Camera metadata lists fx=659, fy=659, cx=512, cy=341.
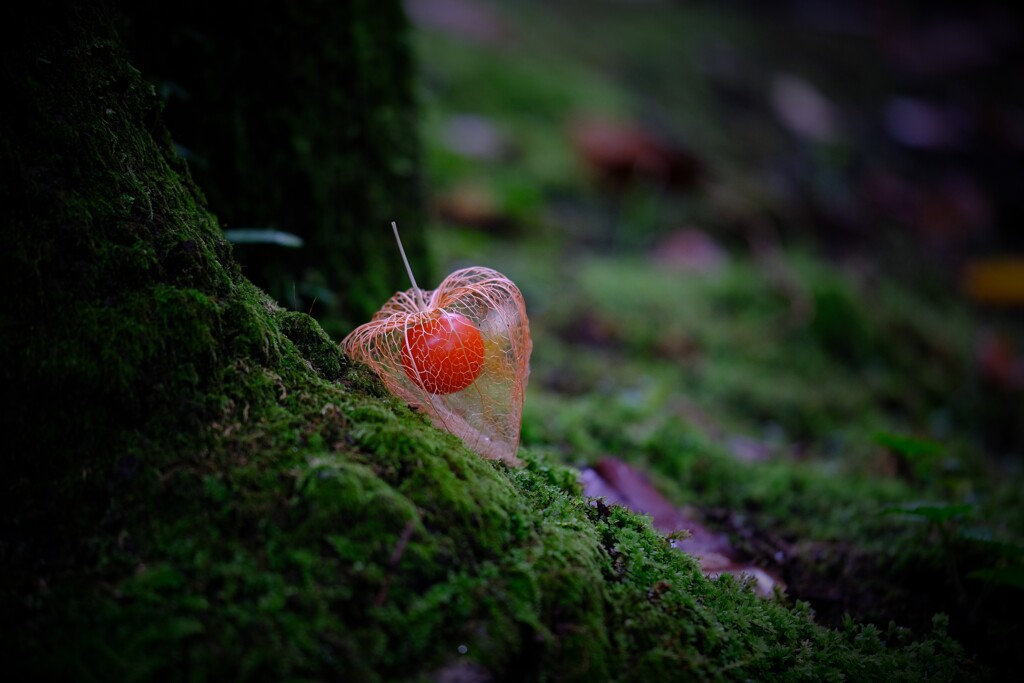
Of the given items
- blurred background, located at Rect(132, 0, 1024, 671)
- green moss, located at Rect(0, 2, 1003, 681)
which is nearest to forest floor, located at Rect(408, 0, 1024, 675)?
blurred background, located at Rect(132, 0, 1024, 671)

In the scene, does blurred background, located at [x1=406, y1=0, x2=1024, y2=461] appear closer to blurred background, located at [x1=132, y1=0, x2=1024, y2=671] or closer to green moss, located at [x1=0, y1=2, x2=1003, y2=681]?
blurred background, located at [x1=132, y1=0, x2=1024, y2=671]

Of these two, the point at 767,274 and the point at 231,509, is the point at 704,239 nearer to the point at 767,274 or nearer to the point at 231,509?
the point at 767,274

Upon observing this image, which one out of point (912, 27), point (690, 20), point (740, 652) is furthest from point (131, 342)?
point (912, 27)

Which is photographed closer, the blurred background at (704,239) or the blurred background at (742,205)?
the blurred background at (704,239)

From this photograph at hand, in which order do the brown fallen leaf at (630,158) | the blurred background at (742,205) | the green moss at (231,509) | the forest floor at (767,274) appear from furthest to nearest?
1. the brown fallen leaf at (630,158)
2. the blurred background at (742,205)
3. the forest floor at (767,274)
4. the green moss at (231,509)

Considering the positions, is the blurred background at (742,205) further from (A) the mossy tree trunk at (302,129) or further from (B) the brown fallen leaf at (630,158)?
(A) the mossy tree trunk at (302,129)

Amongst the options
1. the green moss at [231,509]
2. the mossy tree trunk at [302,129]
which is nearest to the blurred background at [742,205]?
the mossy tree trunk at [302,129]

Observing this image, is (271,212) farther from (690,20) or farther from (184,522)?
(690,20)
